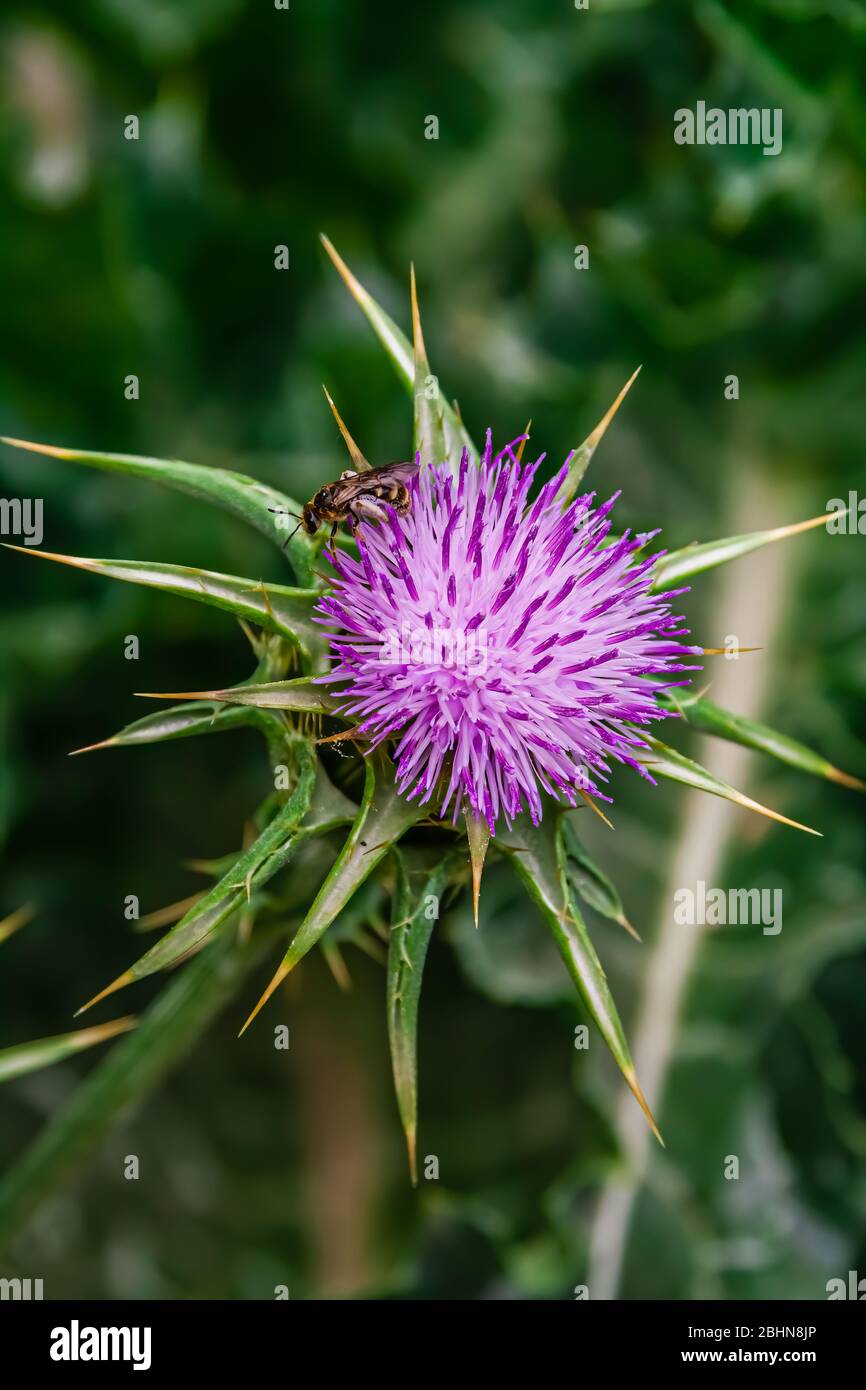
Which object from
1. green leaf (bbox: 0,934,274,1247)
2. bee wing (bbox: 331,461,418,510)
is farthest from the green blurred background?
bee wing (bbox: 331,461,418,510)

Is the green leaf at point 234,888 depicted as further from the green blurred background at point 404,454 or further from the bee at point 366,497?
the green blurred background at point 404,454

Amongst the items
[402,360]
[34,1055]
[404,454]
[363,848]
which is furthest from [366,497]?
[404,454]

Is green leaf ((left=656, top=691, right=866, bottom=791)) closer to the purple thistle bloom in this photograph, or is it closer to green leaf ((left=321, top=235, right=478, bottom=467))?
the purple thistle bloom

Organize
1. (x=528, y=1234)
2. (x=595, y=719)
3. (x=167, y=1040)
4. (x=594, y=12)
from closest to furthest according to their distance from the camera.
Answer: (x=595, y=719)
(x=167, y=1040)
(x=528, y=1234)
(x=594, y=12)

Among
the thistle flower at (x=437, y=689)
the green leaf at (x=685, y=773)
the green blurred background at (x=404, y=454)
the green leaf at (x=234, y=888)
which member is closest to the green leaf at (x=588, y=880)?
the thistle flower at (x=437, y=689)
